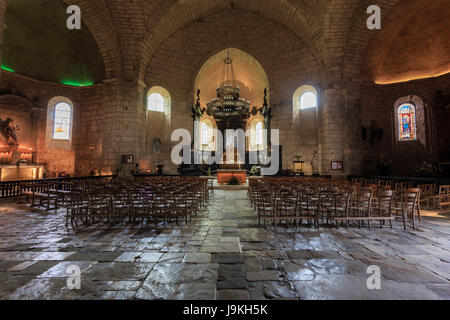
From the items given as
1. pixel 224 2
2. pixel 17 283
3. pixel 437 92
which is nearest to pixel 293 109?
pixel 437 92

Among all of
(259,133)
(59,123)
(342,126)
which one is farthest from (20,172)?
(342,126)

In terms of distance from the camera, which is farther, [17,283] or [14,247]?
[14,247]

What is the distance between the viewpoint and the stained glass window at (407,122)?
1482cm

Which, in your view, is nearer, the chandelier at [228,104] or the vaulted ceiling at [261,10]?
the chandelier at [228,104]

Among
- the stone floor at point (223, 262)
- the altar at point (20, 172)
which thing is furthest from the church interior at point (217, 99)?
the stone floor at point (223, 262)

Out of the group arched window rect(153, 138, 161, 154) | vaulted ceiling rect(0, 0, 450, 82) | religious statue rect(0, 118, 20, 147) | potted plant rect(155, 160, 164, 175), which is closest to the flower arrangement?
vaulted ceiling rect(0, 0, 450, 82)

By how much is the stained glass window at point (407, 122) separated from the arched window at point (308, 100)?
5808 millimetres

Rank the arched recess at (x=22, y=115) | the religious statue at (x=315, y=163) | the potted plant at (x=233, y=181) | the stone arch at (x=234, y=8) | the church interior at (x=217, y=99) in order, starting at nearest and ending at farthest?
the church interior at (x=217, y=99) → the potted plant at (x=233, y=181) → the arched recess at (x=22, y=115) → the stone arch at (x=234, y=8) → the religious statue at (x=315, y=163)

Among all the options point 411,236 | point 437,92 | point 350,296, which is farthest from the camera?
point 437,92

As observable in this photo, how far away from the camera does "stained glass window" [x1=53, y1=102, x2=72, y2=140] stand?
16.1m

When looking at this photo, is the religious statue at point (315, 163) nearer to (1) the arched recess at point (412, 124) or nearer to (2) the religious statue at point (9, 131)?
(1) the arched recess at point (412, 124)

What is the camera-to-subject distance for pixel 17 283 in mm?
2328
